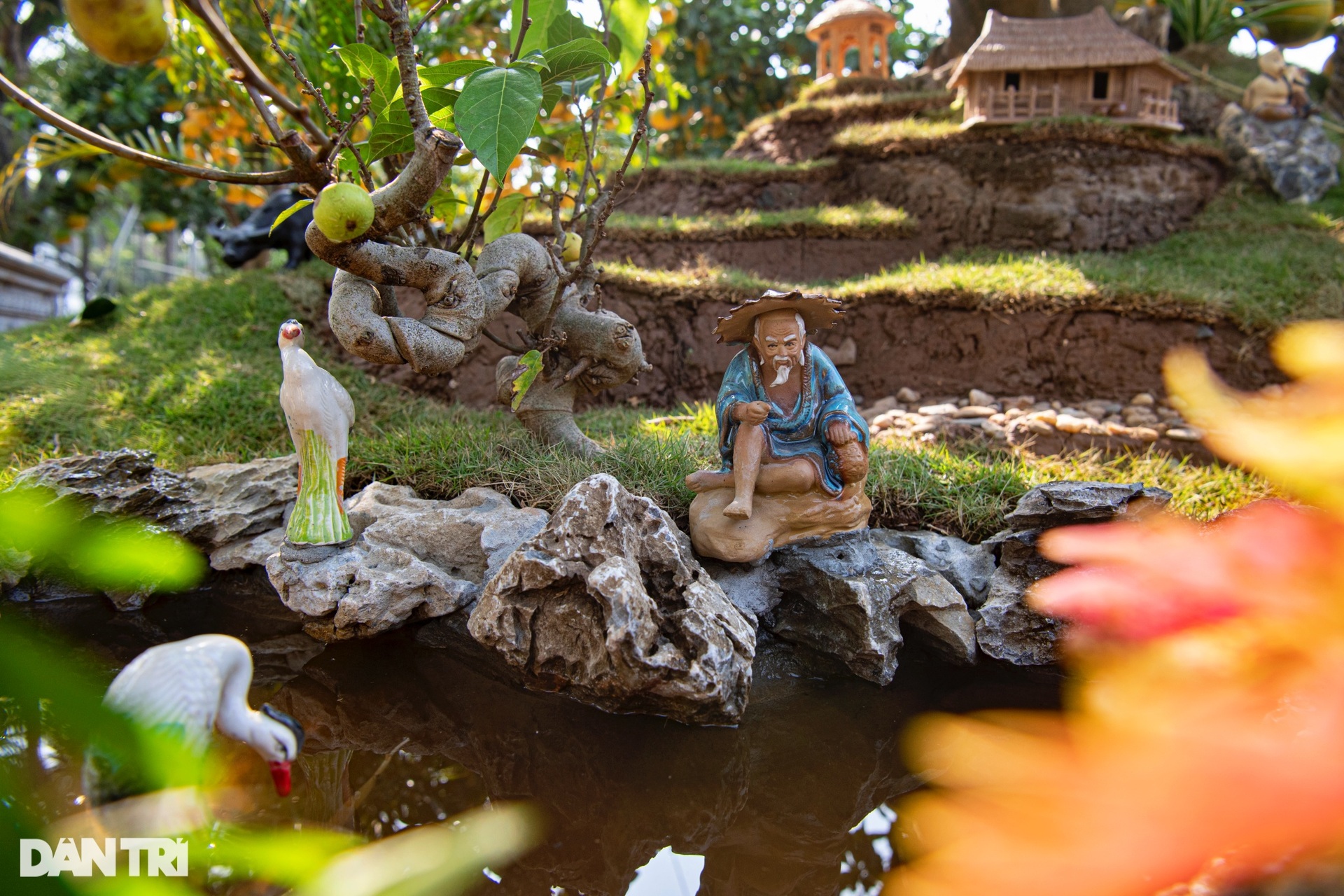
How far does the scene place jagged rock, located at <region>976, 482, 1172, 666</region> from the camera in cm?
278

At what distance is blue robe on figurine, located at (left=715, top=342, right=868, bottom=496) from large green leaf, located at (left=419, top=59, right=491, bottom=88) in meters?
1.36

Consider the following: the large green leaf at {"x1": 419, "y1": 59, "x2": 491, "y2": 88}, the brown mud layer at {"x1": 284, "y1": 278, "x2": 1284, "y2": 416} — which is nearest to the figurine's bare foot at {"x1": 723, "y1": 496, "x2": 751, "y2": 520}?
the large green leaf at {"x1": 419, "y1": 59, "x2": 491, "y2": 88}

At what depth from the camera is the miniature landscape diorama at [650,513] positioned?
19.5 inches

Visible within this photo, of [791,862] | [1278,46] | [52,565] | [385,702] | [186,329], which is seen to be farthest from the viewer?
[1278,46]

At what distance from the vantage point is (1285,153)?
24.2 feet

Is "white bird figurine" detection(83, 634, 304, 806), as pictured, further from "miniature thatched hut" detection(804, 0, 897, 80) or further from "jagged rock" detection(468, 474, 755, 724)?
"miniature thatched hut" detection(804, 0, 897, 80)

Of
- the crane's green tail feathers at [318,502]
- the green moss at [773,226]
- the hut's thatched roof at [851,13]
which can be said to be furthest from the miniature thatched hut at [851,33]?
the crane's green tail feathers at [318,502]

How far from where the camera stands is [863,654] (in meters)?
2.71

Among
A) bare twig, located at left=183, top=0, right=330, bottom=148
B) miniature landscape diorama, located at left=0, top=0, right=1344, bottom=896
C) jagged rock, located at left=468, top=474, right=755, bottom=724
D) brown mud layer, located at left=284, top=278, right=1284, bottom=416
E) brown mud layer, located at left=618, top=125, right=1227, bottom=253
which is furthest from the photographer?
brown mud layer, located at left=618, top=125, right=1227, bottom=253

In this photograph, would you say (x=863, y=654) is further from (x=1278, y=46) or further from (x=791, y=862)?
(x=1278, y=46)

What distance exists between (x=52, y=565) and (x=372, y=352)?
4.74 feet

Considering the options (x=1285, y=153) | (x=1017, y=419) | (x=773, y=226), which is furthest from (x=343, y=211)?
(x=1285, y=153)

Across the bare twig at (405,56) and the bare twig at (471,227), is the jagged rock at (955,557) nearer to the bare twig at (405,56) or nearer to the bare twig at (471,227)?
the bare twig at (471,227)

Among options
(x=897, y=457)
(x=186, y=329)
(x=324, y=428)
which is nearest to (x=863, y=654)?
(x=897, y=457)
